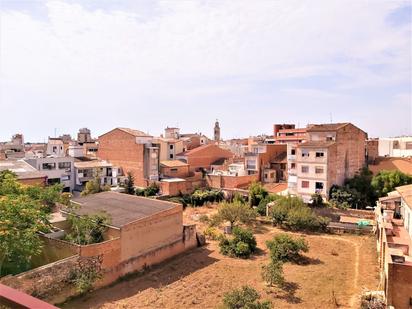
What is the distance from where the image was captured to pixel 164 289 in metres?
17.6

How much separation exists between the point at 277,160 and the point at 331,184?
10.6m

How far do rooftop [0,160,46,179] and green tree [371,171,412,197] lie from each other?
33.2 meters

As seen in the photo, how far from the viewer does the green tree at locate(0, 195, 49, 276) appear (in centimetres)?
1437

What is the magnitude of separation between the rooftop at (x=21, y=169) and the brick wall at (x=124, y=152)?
11.3m

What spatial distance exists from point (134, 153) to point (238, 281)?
2725 cm

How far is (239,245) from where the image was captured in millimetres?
22922

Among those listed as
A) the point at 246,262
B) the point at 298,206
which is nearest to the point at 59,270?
the point at 246,262

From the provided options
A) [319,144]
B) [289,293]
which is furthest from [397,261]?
[319,144]

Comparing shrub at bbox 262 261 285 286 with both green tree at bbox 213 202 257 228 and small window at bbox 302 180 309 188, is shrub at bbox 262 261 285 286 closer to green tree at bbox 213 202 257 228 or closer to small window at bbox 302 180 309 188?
green tree at bbox 213 202 257 228

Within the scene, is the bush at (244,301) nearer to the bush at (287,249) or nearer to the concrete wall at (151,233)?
the concrete wall at (151,233)

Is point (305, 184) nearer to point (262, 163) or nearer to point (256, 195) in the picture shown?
point (256, 195)

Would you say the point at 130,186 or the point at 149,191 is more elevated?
the point at 130,186

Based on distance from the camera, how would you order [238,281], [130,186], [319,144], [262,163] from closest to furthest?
[238,281] < [319,144] < [130,186] < [262,163]

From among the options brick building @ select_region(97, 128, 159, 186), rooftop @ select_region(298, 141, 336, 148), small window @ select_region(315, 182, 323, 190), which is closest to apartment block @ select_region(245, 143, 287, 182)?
rooftop @ select_region(298, 141, 336, 148)
